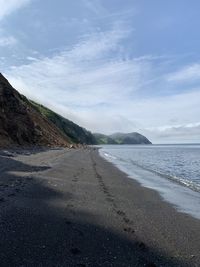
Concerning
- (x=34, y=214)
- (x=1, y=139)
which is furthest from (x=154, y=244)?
(x=1, y=139)

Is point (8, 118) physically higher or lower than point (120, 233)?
higher

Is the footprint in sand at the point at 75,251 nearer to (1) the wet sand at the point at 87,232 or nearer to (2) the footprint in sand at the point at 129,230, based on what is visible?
(1) the wet sand at the point at 87,232

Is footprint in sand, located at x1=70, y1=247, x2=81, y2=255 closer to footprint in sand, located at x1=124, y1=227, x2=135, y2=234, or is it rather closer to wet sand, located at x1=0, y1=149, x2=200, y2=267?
wet sand, located at x1=0, y1=149, x2=200, y2=267

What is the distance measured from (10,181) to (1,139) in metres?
40.8

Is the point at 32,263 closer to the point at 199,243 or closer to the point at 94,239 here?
the point at 94,239

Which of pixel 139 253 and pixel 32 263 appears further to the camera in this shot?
pixel 139 253

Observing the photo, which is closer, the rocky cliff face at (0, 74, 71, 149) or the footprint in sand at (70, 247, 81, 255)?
the footprint in sand at (70, 247, 81, 255)

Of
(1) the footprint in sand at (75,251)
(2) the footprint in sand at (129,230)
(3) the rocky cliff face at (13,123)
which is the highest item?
(3) the rocky cliff face at (13,123)

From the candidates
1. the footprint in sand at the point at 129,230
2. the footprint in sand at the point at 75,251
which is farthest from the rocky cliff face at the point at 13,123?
the footprint in sand at the point at 75,251

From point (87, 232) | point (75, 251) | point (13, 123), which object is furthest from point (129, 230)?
point (13, 123)

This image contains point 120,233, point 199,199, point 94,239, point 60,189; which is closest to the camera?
point 94,239

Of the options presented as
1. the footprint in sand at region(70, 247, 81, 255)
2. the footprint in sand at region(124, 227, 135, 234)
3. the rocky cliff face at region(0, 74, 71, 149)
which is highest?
the rocky cliff face at region(0, 74, 71, 149)

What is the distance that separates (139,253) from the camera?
9.23 m

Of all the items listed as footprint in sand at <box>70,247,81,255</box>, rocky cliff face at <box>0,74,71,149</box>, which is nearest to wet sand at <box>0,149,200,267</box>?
footprint in sand at <box>70,247,81,255</box>
